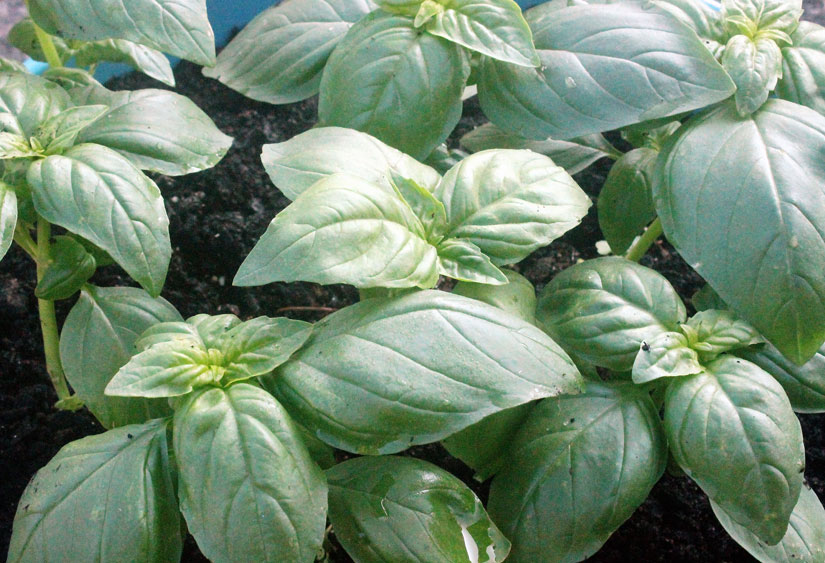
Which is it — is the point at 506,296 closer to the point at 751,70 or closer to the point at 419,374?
the point at 419,374

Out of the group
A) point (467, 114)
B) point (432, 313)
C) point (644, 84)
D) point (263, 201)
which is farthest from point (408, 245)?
point (467, 114)

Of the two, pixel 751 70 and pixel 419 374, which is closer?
pixel 419 374

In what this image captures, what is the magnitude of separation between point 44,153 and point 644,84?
2.35 feet

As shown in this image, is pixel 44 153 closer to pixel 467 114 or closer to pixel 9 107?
pixel 9 107

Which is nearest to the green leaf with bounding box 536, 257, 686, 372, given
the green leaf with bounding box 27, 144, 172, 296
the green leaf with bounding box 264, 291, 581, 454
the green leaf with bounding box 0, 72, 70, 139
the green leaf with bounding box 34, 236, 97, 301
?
the green leaf with bounding box 264, 291, 581, 454

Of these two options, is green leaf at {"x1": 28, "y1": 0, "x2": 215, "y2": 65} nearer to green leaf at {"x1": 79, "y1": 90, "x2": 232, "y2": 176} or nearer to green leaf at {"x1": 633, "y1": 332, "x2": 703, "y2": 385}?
green leaf at {"x1": 79, "y1": 90, "x2": 232, "y2": 176}

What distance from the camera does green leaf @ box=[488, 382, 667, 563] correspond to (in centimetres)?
74

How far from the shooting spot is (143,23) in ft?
2.81

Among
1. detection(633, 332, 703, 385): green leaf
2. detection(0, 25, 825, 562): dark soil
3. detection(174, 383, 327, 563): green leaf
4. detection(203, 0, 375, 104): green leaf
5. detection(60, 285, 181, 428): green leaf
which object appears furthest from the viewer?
detection(203, 0, 375, 104): green leaf

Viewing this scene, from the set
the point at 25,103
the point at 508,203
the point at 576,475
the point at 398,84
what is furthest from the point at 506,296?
the point at 25,103

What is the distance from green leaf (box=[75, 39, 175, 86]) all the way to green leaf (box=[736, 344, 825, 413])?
0.93 m

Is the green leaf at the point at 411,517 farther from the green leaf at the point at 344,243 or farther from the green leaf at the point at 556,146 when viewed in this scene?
the green leaf at the point at 556,146

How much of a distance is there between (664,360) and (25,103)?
0.82 meters

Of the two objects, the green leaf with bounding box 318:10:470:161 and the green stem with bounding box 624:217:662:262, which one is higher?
the green leaf with bounding box 318:10:470:161
